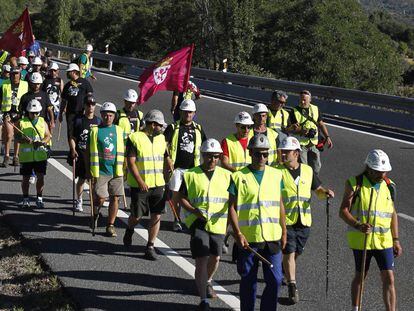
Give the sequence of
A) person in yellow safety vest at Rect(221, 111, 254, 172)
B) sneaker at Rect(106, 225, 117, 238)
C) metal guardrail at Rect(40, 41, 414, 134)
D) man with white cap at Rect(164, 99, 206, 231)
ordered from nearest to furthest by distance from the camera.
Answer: person in yellow safety vest at Rect(221, 111, 254, 172) → man with white cap at Rect(164, 99, 206, 231) → sneaker at Rect(106, 225, 117, 238) → metal guardrail at Rect(40, 41, 414, 134)

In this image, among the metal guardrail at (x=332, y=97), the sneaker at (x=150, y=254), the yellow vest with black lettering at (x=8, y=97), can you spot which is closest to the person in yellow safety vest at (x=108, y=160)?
the sneaker at (x=150, y=254)

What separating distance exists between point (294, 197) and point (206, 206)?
3.19ft

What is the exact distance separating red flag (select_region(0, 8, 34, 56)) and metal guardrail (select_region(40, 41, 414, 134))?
8.02 metres

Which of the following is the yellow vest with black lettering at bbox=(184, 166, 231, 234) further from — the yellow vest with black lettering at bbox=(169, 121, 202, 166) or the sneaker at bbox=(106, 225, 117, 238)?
the sneaker at bbox=(106, 225, 117, 238)

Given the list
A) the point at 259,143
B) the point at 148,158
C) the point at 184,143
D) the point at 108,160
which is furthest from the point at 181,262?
the point at 259,143

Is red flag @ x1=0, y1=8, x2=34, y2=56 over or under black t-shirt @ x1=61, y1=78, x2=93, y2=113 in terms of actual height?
over

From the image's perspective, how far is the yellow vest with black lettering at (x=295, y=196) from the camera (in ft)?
23.6

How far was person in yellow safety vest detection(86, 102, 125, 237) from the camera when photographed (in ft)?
29.5

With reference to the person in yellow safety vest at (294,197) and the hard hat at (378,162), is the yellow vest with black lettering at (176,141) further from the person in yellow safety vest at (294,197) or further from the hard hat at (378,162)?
the hard hat at (378,162)

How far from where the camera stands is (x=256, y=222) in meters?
6.32

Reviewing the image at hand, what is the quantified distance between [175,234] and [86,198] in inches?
92.8

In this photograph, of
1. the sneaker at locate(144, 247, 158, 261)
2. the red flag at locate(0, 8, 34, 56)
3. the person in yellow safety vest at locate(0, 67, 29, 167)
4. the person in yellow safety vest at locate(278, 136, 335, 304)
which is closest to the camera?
the person in yellow safety vest at locate(278, 136, 335, 304)

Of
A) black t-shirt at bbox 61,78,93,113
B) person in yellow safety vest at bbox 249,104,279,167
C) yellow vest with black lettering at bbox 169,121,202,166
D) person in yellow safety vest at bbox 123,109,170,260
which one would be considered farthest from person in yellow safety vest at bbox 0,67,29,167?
person in yellow safety vest at bbox 249,104,279,167

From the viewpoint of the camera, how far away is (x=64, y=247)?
28.2ft
